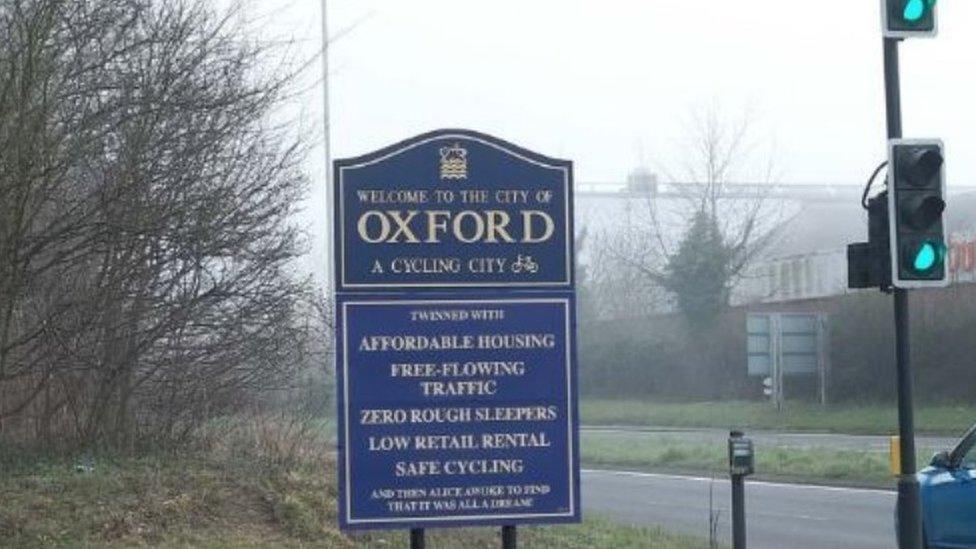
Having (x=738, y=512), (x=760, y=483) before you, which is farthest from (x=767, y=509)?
(x=738, y=512)

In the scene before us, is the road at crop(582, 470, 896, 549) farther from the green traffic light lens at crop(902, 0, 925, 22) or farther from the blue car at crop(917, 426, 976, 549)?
the green traffic light lens at crop(902, 0, 925, 22)

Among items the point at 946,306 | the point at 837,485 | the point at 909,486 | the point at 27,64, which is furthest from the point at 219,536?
the point at 946,306

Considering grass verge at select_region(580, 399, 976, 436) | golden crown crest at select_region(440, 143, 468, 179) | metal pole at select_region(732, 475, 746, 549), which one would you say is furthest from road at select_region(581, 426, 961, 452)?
golden crown crest at select_region(440, 143, 468, 179)

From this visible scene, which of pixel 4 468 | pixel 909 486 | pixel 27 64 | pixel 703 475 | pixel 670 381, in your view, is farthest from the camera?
pixel 670 381

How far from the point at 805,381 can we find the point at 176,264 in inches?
1479

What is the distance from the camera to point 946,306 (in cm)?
4581

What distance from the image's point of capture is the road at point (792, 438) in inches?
1328

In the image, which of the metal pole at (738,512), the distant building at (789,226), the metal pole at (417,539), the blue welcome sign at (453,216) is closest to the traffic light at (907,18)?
the blue welcome sign at (453,216)

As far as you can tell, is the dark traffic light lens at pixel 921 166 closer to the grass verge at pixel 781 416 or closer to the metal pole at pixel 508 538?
the metal pole at pixel 508 538

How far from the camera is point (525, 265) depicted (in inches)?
335

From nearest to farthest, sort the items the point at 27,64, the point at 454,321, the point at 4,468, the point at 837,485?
the point at 454,321 → the point at 27,64 → the point at 4,468 → the point at 837,485

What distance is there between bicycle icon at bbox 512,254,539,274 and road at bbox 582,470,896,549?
958cm

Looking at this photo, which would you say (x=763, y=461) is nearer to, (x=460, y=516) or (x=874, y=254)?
(x=874, y=254)

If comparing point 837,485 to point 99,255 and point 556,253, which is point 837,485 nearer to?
point 99,255
